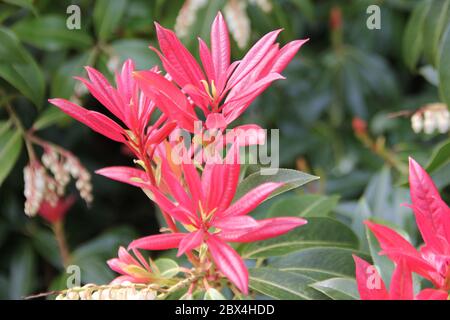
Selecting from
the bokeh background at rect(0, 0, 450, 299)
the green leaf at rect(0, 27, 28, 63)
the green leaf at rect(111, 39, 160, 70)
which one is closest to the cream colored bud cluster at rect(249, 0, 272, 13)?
the bokeh background at rect(0, 0, 450, 299)

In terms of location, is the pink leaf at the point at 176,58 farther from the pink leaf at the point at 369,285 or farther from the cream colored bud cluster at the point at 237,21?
the cream colored bud cluster at the point at 237,21

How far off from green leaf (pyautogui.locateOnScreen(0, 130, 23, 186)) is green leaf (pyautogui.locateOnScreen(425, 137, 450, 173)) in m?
0.61

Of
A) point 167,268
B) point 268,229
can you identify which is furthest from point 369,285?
point 167,268

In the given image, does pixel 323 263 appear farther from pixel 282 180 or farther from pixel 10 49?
pixel 10 49

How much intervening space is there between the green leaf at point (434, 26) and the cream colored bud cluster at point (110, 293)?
697 millimetres

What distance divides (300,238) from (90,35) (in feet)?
2.06

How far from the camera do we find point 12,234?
1.45m

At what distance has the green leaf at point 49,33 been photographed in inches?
46.1

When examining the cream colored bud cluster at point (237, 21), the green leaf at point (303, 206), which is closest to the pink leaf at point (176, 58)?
the green leaf at point (303, 206)

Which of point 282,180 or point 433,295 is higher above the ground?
point 282,180

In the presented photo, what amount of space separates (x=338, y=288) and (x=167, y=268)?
200mm

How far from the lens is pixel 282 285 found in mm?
782
